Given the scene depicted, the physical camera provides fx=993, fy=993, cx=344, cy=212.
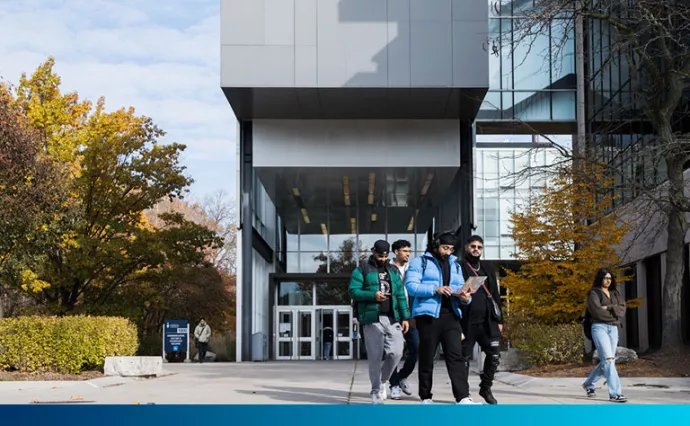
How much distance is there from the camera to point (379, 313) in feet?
39.0

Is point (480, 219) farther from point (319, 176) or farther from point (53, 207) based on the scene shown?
point (53, 207)

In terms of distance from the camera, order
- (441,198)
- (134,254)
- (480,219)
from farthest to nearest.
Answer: (480,219) → (441,198) → (134,254)

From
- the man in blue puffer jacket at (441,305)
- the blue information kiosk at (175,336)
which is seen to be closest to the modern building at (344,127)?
the blue information kiosk at (175,336)

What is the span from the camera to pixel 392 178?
115ft

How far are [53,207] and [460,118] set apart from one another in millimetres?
15061

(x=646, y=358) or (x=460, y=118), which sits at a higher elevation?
(x=460, y=118)

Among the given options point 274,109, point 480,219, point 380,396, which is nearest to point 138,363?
point 380,396

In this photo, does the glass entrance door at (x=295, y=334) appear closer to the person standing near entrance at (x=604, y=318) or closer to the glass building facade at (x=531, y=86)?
the glass building facade at (x=531, y=86)

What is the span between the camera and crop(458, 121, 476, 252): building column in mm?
33344

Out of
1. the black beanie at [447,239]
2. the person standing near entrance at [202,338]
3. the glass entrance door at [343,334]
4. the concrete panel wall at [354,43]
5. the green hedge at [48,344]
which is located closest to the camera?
the black beanie at [447,239]

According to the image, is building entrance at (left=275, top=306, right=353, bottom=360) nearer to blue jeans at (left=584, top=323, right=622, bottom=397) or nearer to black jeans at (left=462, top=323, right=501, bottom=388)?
blue jeans at (left=584, top=323, right=622, bottom=397)

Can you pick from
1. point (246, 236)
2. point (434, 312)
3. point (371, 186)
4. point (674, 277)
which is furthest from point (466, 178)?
point (434, 312)

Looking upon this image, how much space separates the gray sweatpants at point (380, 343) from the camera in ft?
38.8

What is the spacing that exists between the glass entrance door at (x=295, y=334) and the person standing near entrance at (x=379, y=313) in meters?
29.9
